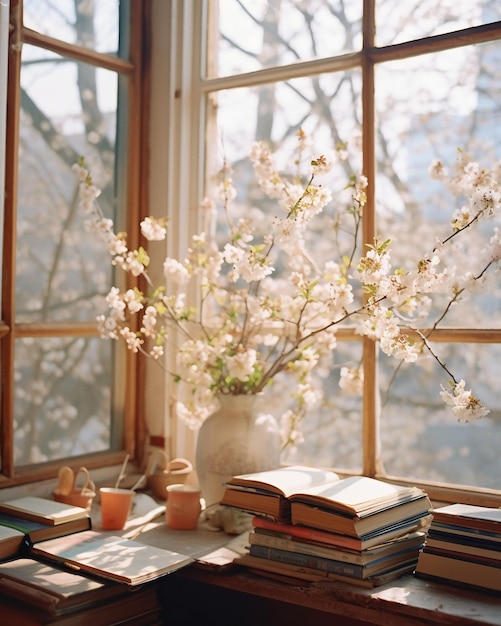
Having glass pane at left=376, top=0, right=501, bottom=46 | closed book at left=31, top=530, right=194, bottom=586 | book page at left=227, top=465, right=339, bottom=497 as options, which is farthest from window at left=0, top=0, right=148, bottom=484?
glass pane at left=376, top=0, right=501, bottom=46

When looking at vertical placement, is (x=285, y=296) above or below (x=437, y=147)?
below

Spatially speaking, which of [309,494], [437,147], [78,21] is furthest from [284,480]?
[78,21]

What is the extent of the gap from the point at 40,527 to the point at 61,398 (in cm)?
51

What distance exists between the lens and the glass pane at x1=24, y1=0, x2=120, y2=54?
226cm

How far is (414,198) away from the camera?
2174 mm

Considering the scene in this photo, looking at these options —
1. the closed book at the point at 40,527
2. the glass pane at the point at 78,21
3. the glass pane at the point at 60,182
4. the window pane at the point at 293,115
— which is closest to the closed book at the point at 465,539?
the closed book at the point at 40,527

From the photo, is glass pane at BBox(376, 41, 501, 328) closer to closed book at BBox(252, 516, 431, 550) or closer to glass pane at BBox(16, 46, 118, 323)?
closed book at BBox(252, 516, 431, 550)

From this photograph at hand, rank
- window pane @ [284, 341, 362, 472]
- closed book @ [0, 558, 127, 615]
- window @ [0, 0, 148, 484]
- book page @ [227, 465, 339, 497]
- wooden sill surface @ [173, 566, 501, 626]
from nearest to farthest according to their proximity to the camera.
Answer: wooden sill surface @ [173, 566, 501, 626]
closed book @ [0, 558, 127, 615]
book page @ [227, 465, 339, 497]
window @ [0, 0, 148, 484]
window pane @ [284, 341, 362, 472]

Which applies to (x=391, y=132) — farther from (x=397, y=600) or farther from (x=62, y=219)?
(x=397, y=600)

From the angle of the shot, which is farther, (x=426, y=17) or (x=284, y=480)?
(x=426, y=17)

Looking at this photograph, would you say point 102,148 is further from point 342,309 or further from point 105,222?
point 342,309

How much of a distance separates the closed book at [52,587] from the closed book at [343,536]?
13.7 inches

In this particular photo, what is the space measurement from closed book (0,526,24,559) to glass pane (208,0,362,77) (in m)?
1.45

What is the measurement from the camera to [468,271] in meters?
2.05
